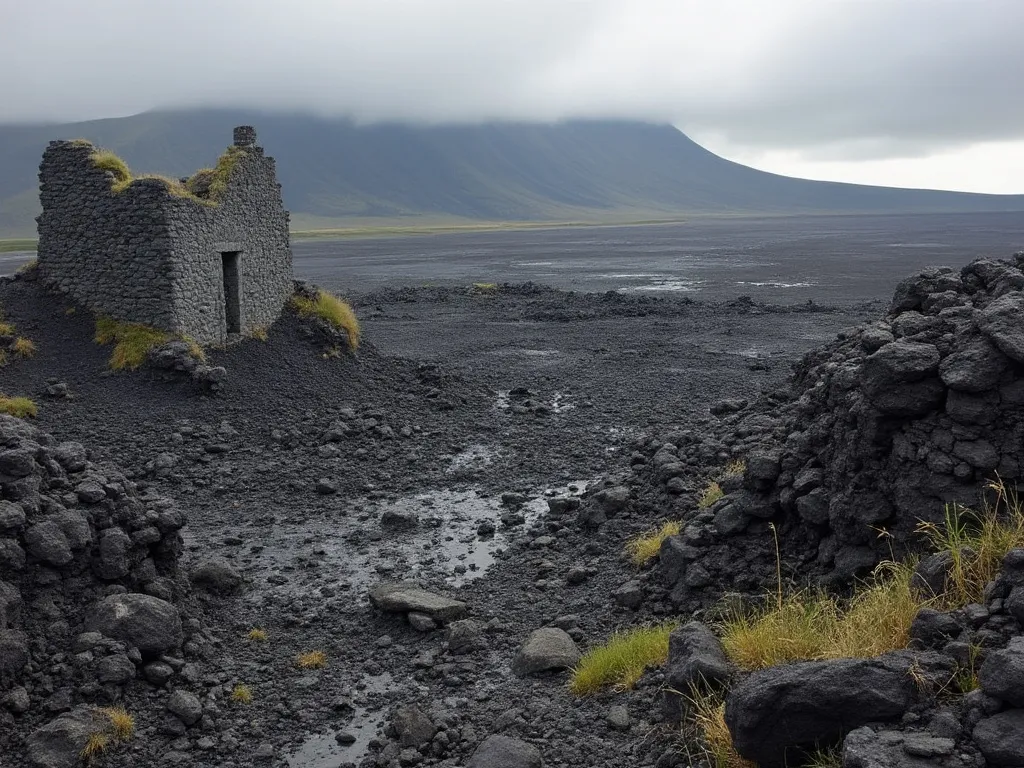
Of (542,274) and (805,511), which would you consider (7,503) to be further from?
(542,274)

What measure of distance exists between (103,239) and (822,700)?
18565 mm

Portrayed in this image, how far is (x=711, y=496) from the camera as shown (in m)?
11.5

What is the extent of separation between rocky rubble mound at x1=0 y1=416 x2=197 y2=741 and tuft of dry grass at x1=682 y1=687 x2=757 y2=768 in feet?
16.4

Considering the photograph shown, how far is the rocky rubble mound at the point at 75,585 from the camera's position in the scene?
8094 mm

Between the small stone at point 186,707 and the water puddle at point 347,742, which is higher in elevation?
the small stone at point 186,707

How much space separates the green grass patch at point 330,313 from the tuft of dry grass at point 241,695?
14256 millimetres

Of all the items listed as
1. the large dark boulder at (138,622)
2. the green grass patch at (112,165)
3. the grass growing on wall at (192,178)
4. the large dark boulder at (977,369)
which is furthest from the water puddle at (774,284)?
the large dark boulder at (138,622)

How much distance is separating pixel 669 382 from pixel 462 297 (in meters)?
21.5

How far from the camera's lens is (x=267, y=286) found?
73.4 feet

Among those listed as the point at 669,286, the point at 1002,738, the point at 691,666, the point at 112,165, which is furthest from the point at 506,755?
the point at 669,286

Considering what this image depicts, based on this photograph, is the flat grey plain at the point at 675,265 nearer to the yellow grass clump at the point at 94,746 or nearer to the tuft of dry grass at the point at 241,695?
the tuft of dry grass at the point at 241,695

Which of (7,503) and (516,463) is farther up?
(7,503)

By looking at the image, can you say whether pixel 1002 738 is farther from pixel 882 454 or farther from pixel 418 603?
pixel 418 603

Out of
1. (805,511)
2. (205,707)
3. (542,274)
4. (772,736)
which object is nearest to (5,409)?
(205,707)
